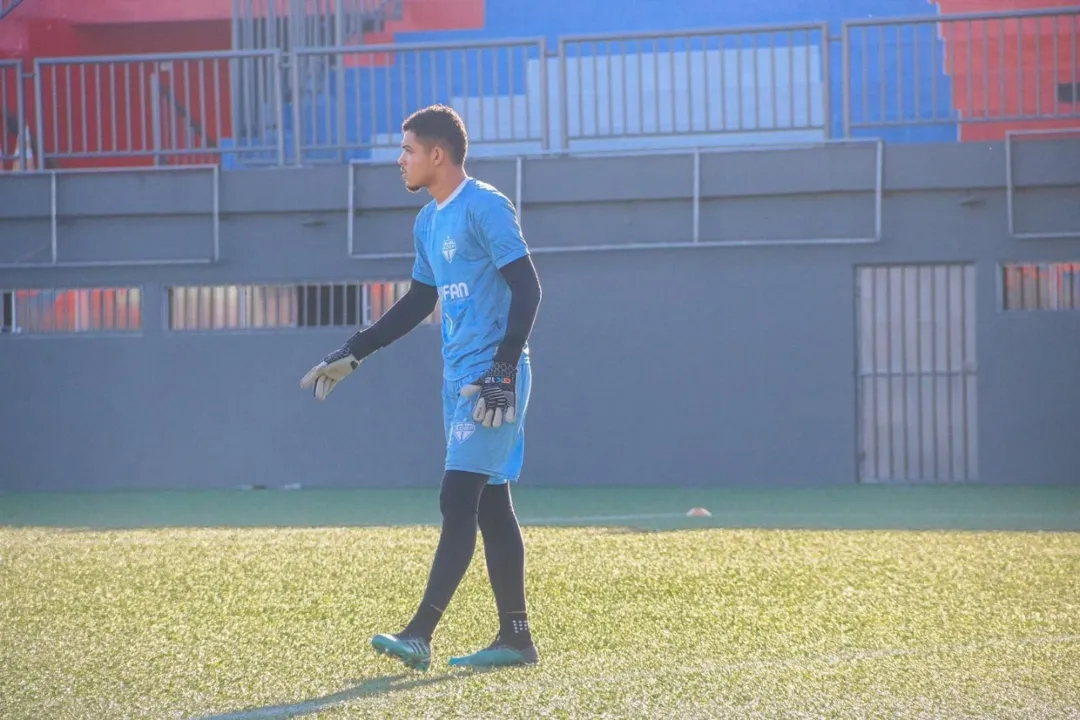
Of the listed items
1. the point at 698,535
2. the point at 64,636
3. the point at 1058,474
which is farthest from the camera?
the point at 1058,474

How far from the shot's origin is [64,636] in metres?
5.71

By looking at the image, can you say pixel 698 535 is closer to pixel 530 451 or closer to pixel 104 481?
pixel 530 451

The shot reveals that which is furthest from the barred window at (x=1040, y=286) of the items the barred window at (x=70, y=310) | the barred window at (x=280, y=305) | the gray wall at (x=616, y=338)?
the barred window at (x=70, y=310)

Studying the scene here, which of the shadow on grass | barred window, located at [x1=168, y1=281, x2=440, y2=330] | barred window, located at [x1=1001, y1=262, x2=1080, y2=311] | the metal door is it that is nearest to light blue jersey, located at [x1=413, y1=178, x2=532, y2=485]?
the shadow on grass

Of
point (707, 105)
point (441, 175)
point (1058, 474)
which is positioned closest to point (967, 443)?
point (1058, 474)

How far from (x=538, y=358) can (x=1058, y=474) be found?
4738 millimetres

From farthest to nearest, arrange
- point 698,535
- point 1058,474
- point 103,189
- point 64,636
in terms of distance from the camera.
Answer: point 103,189 < point 1058,474 < point 698,535 < point 64,636

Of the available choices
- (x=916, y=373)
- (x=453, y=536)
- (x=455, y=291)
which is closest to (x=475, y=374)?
(x=455, y=291)

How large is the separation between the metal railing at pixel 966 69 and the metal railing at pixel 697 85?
521mm

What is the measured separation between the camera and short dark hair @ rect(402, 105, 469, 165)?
5.12m

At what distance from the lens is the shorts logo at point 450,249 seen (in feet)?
16.5

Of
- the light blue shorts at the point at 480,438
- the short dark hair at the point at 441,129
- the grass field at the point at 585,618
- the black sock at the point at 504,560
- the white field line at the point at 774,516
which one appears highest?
the short dark hair at the point at 441,129

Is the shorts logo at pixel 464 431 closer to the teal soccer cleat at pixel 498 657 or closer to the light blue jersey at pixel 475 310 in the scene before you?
the light blue jersey at pixel 475 310

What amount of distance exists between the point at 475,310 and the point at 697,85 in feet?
37.8
